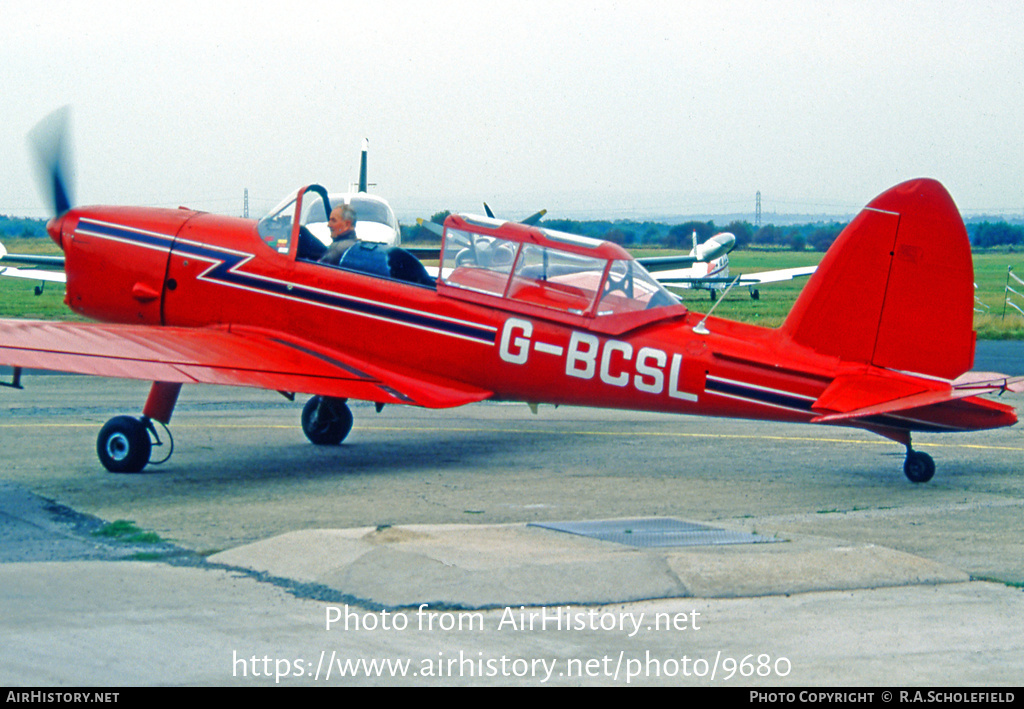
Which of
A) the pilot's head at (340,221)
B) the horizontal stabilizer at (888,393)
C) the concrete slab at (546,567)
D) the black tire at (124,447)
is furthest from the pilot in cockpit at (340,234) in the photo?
the horizontal stabilizer at (888,393)

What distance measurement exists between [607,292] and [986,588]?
180 inches

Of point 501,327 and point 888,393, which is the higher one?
point 501,327

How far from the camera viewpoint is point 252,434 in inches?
495

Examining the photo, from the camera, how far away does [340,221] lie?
1113 cm

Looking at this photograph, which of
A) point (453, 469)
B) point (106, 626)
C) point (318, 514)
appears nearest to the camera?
point (106, 626)

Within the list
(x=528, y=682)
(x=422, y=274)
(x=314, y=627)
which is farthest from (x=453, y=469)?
(x=528, y=682)

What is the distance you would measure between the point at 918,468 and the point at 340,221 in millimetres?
6035

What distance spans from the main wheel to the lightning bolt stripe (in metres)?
3.91

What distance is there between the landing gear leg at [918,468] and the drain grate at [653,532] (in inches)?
115

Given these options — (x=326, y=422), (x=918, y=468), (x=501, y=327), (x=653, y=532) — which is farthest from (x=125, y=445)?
(x=918, y=468)

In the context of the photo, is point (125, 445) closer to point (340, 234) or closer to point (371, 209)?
point (340, 234)

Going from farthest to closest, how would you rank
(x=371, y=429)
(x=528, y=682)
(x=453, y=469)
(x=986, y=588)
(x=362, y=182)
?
1. (x=362, y=182)
2. (x=371, y=429)
3. (x=453, y=469)
4. (x=986, y=588)
5. (x=528, y=682)

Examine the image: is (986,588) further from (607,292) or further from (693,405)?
(607,292)

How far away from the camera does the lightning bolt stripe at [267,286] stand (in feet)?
34.1
